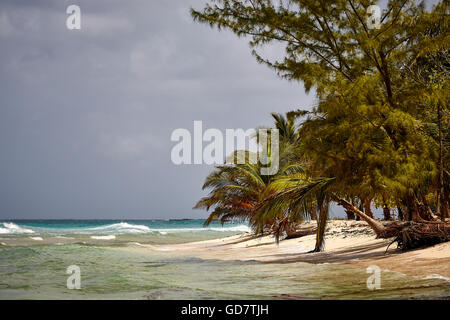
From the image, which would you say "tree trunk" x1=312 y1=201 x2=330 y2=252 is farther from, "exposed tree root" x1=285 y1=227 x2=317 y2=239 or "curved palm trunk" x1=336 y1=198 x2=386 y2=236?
"exposed tree root" x1=285 y1=227 x2=317 y2=239

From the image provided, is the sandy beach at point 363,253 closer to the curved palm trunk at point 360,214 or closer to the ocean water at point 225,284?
the curved palm trunk at point 360,214

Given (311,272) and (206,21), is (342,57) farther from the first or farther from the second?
(311,272)

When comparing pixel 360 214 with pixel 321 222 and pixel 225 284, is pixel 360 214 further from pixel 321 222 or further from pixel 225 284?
pixel 225 284

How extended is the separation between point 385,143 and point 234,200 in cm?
1100

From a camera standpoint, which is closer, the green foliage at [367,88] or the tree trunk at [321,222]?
the green foliage at [367,88]

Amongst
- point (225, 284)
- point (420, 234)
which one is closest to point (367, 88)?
point (420, 234)
